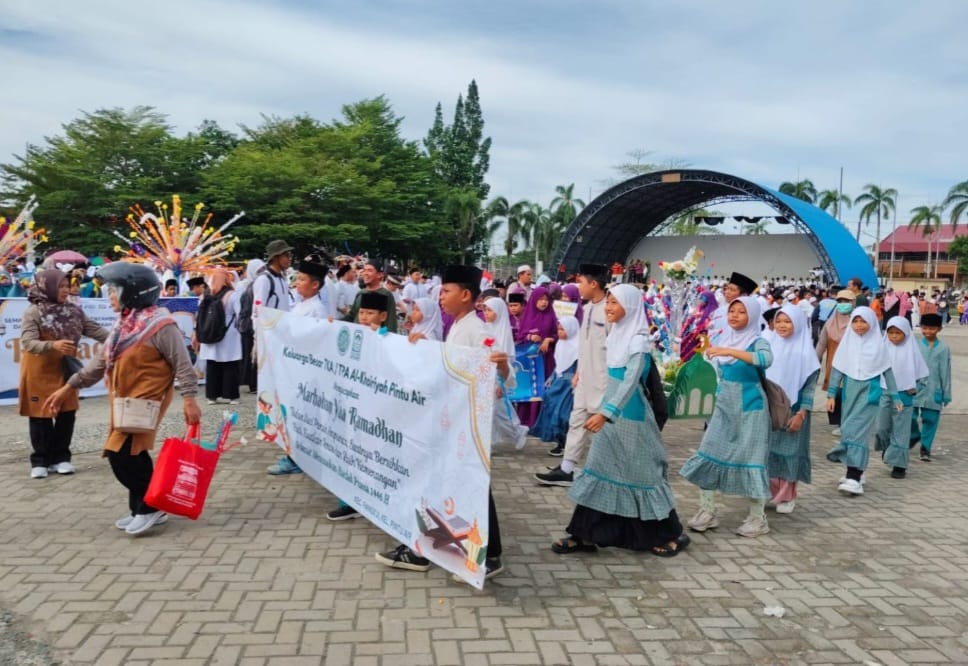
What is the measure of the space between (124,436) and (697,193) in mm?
34676

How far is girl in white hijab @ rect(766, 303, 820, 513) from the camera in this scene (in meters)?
4.99

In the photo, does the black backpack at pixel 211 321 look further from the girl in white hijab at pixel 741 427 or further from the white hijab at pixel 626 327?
the girl in white hijab at pixel 741 427

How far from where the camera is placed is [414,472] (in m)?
3.55

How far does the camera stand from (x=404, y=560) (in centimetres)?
385

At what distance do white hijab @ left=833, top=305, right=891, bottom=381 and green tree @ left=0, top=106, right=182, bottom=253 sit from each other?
103ft

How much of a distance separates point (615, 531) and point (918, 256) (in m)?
74.6

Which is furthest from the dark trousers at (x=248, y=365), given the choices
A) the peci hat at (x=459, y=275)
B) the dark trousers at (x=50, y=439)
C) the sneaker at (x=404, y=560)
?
the peci hat at (x=459, y=275)

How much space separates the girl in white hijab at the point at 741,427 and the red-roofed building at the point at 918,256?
6684cm

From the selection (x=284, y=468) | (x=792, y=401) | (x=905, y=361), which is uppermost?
(x=905, y=361)

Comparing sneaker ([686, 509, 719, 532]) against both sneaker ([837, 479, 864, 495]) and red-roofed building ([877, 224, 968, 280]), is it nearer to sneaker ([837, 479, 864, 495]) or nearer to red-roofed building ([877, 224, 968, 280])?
sneaker ([837, 479, 864, 495])

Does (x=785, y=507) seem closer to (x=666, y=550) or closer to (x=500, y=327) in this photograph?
(x=666, y=550)

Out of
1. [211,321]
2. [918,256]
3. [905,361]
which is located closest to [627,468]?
[905,361]

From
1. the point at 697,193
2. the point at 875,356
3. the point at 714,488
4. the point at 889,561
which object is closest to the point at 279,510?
the point at 714,488

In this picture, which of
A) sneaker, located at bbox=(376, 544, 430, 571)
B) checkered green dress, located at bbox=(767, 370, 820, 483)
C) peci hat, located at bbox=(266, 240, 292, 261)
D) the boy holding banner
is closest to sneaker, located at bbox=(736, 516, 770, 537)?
checkered green dress, located at bbox=(767, 370, 820, 483)
